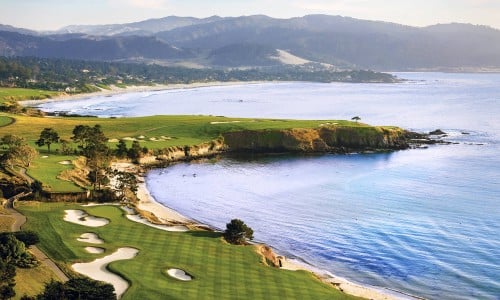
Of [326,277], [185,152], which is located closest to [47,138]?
[185,152]

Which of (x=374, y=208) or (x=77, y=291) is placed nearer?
(x=77, y=291)

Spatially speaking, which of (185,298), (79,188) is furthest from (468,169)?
(185,298)

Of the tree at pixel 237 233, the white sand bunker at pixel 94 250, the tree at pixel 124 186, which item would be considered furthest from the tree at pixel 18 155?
the tree at pixel 237 233

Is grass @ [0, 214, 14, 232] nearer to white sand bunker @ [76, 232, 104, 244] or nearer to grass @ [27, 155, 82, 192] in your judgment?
white sand bunker @ [76, 232, 104, 244]

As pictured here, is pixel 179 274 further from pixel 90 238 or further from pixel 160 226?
pixel 160 226

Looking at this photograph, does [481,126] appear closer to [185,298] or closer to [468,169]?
[468,169]

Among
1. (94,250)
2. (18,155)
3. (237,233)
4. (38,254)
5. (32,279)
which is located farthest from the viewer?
(18,155)
